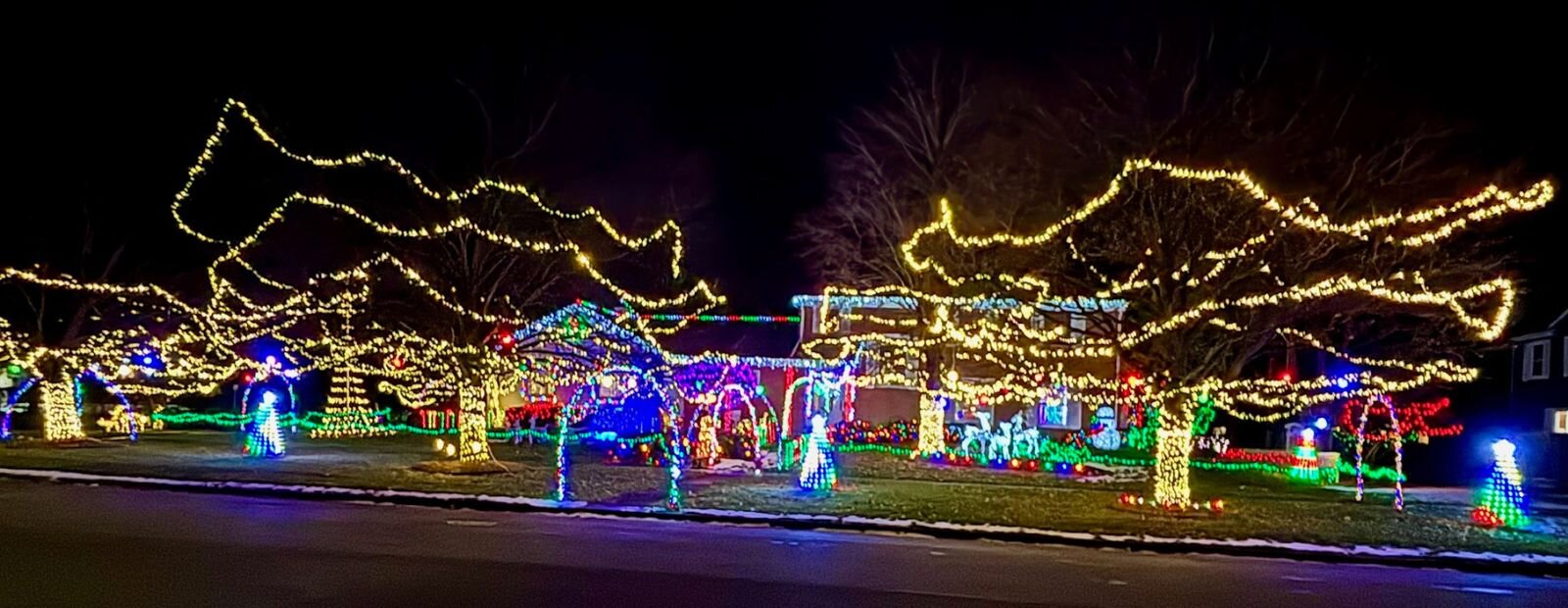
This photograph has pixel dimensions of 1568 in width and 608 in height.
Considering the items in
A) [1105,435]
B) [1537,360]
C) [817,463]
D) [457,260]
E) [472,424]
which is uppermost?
[457,260]

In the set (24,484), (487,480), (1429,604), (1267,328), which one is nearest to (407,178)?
(487,480)

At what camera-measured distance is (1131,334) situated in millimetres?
17109

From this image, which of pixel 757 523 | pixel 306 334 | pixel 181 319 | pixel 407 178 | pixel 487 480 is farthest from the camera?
pixel 306 334

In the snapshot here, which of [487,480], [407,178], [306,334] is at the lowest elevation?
[487,480]

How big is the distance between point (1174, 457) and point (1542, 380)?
29636mm

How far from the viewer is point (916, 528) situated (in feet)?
49.0

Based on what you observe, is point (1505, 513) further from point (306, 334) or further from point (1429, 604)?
point (306, 334)

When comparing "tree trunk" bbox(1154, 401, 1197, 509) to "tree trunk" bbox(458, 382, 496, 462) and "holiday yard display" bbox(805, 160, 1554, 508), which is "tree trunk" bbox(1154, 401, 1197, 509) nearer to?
"holiday yard display" bbox(805, 160, 1554, 508)

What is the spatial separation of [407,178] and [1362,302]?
14786mm

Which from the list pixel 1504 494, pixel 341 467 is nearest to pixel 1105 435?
pixel 1504 494

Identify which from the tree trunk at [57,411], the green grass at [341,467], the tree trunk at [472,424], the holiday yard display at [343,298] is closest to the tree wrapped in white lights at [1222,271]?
the green grass at [341,467]

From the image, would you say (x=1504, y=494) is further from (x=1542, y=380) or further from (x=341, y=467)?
(x=1542, y=380)

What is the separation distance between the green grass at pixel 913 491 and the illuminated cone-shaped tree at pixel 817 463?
0.27 m

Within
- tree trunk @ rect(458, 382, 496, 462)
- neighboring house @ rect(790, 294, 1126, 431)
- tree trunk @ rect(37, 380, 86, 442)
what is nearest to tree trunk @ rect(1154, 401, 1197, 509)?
tree trunk @ rect(458, 382, 496, 462)
